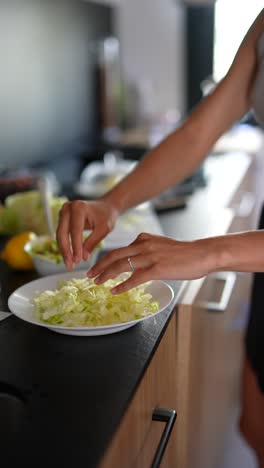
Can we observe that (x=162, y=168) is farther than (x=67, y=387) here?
Yes

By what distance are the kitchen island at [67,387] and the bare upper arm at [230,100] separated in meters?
0.43

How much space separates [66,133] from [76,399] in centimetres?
204

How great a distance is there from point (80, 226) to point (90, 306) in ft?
0.59

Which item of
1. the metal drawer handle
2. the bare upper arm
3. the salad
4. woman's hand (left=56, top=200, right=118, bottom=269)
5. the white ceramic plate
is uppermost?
the bare upper arm

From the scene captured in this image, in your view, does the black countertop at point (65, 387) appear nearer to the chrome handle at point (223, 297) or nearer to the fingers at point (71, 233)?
the fingers at point (71, 233)

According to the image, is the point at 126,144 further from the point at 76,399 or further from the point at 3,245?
the point at 76,399

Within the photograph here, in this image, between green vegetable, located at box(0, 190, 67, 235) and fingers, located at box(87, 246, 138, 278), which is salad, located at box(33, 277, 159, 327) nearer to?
fingers, located at box(87, 246, 138, 278)

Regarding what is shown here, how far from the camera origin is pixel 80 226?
0.94 meters

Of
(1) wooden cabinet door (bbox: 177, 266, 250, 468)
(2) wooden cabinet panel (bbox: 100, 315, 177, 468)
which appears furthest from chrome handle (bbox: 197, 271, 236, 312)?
(2) wooden cabinet panel (bbox: 100, 315, 177, 468)

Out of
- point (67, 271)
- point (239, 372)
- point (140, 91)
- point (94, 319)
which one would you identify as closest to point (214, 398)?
point (239, 372)

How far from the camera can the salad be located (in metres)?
0.80

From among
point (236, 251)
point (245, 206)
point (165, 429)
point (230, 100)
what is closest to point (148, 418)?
point (165, 429)

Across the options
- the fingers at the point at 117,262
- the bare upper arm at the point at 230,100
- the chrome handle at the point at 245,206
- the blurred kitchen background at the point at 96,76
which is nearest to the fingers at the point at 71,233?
the fingers at the point at 117,262

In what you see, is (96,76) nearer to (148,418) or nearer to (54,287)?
(54,287)
